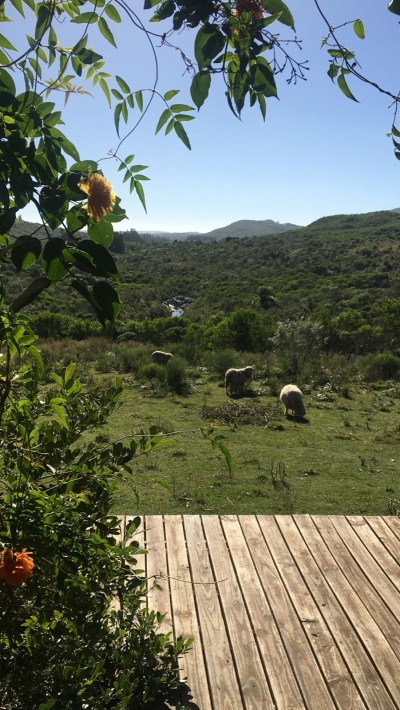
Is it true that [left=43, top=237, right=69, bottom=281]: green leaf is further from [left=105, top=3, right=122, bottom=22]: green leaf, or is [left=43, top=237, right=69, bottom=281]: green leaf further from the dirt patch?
the dirt patch

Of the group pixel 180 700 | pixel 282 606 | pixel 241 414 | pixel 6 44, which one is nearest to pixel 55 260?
pixel 6 44

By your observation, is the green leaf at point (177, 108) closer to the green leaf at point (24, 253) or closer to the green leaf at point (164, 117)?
the green leaf at point (164, 117)

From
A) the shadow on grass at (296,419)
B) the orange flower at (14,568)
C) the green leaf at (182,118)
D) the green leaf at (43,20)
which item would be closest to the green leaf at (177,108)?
the green leaf at (182,118)

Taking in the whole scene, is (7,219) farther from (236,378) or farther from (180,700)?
(236,378)

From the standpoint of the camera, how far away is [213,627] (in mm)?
2283

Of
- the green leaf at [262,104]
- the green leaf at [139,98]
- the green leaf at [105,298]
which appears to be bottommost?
the green leaf at [105,298]

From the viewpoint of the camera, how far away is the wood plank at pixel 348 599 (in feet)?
6.73

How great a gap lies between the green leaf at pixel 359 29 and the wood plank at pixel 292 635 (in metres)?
1.91

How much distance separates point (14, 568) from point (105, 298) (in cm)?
43

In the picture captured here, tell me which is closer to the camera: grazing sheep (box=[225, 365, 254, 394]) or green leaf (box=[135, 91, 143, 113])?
green leaf (box=[135, 91, 143, 113])

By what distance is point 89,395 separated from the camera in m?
1.38

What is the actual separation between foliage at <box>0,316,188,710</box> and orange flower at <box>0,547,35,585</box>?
9 centimetres

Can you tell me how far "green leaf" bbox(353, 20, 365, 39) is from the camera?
80 centimetres

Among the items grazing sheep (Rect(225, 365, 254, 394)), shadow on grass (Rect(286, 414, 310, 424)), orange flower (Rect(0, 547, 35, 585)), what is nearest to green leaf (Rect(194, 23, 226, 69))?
orange flower (Rect(0, 547, 35, 585))
